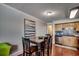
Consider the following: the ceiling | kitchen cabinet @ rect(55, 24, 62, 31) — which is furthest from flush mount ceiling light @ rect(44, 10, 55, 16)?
kitchen cabinet @ rect(55, 24, 62, 31)

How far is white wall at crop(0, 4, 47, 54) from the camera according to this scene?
4.42ft

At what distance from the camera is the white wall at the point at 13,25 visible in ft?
4.42

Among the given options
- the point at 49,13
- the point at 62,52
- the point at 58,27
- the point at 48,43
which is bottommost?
the point at 62,52

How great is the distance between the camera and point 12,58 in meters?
1.37

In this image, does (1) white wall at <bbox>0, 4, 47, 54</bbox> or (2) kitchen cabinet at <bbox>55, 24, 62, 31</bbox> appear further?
(2) kitchen cabinet at <bbox>55, 24, 62, 31</bbox>

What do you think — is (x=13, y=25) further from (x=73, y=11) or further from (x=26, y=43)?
(x=73, y=11)

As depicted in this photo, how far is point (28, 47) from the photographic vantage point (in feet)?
4.85

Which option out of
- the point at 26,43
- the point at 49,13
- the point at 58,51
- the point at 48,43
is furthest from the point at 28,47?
the point at 49,13

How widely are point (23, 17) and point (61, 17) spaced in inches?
20.1

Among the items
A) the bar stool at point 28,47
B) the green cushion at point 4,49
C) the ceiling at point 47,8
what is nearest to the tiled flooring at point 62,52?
the bar stool at point 28,47

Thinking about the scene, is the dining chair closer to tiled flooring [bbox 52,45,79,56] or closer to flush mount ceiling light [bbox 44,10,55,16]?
tiled flooring [bbox 52,45,79,56]

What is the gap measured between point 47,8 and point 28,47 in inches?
23.0

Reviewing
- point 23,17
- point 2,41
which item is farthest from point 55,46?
→ point 2,41

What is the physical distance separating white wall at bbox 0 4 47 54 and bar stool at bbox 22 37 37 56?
0.19 feet
